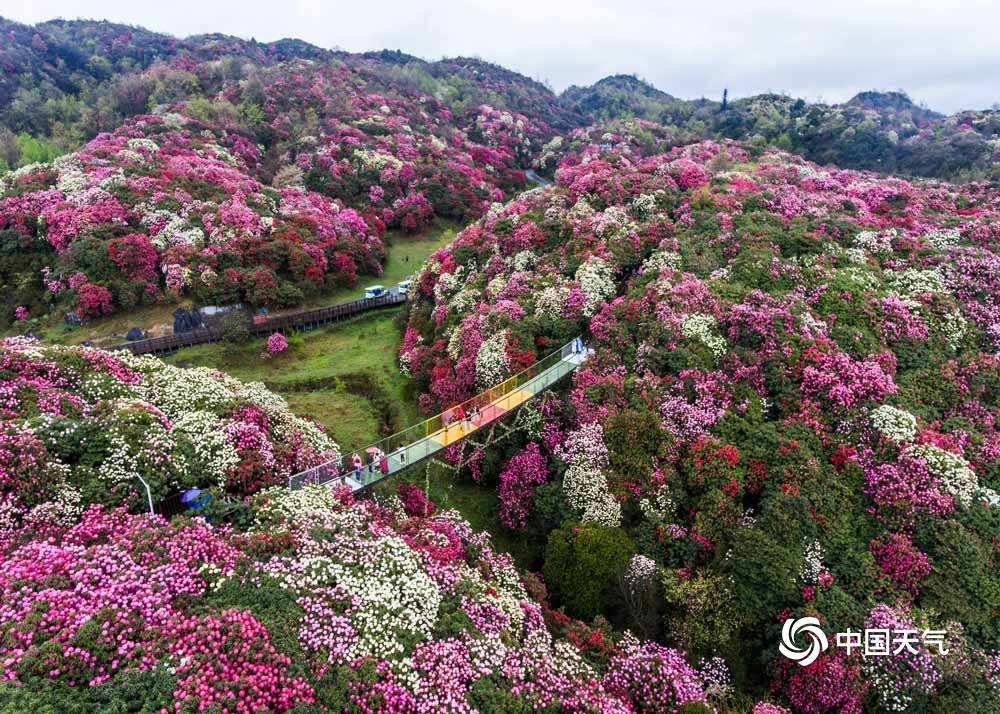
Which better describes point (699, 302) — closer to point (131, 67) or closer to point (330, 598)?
point (330, 598)

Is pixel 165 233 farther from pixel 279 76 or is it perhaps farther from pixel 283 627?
pixel 279 76

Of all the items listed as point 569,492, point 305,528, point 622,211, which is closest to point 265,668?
point 305,528

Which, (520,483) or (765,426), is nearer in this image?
(765,426)

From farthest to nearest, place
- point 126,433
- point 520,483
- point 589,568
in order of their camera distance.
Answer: point 520,483
point 589,568
point 126,433

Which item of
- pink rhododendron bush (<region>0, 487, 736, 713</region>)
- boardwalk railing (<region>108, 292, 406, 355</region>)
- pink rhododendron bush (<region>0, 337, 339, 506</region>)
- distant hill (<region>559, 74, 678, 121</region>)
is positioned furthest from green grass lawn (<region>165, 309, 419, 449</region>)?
distant hill (<region>559, 74, 678, 121</region>)

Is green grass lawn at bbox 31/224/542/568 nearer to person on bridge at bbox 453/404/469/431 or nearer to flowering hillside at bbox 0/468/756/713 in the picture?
person on bridge at bbox 453/404/469/431

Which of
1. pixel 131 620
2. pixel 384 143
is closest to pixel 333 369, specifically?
pixel 131 620

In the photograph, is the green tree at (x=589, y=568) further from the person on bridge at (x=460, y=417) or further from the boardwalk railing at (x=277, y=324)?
the boardwalk railing at (x=277, y=324)
